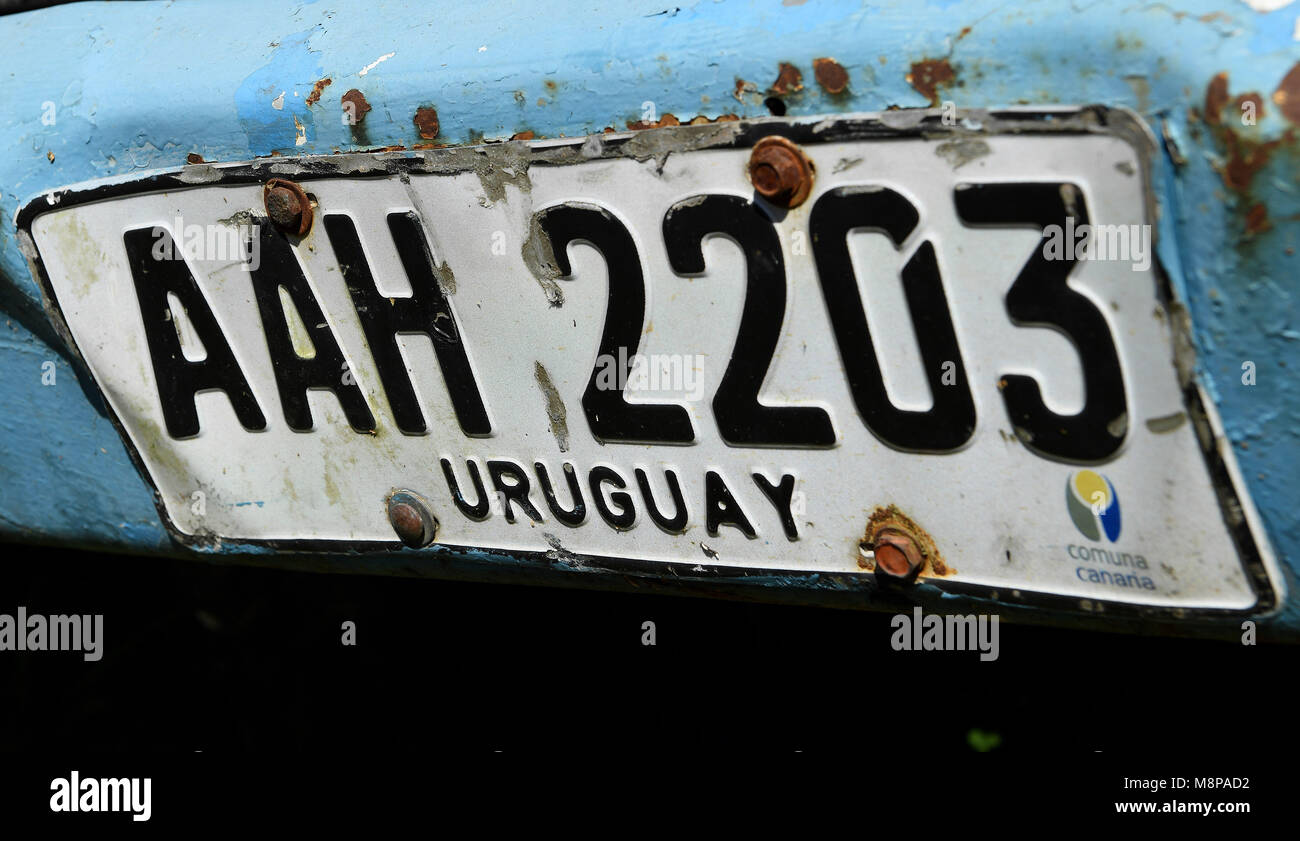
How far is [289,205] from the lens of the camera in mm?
1406

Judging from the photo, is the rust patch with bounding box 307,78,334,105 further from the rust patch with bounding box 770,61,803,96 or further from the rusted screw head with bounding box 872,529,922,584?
the rusted screw head with bounding box 872,529,922,584

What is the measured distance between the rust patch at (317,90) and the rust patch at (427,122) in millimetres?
139

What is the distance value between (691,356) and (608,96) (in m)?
0.29

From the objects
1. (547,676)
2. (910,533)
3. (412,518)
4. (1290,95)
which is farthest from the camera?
(547,676)

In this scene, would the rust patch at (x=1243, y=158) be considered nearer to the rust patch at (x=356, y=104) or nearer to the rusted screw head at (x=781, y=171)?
the rusted screw head at (x=781, y=171)

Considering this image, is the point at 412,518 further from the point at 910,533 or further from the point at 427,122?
the point at 910,533

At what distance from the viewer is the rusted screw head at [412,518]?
1.51m

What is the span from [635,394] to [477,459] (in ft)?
0.80

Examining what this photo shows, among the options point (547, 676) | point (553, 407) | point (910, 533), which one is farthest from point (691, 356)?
point (547, 676)

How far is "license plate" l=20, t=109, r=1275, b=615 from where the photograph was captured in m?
1.09

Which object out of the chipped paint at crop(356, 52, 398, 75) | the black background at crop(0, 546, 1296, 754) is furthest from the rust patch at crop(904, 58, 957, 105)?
the black background at crop(0, 546, 1296, 754)

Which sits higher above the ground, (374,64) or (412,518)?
(374,64)

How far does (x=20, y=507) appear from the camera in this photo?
185 centimetres
